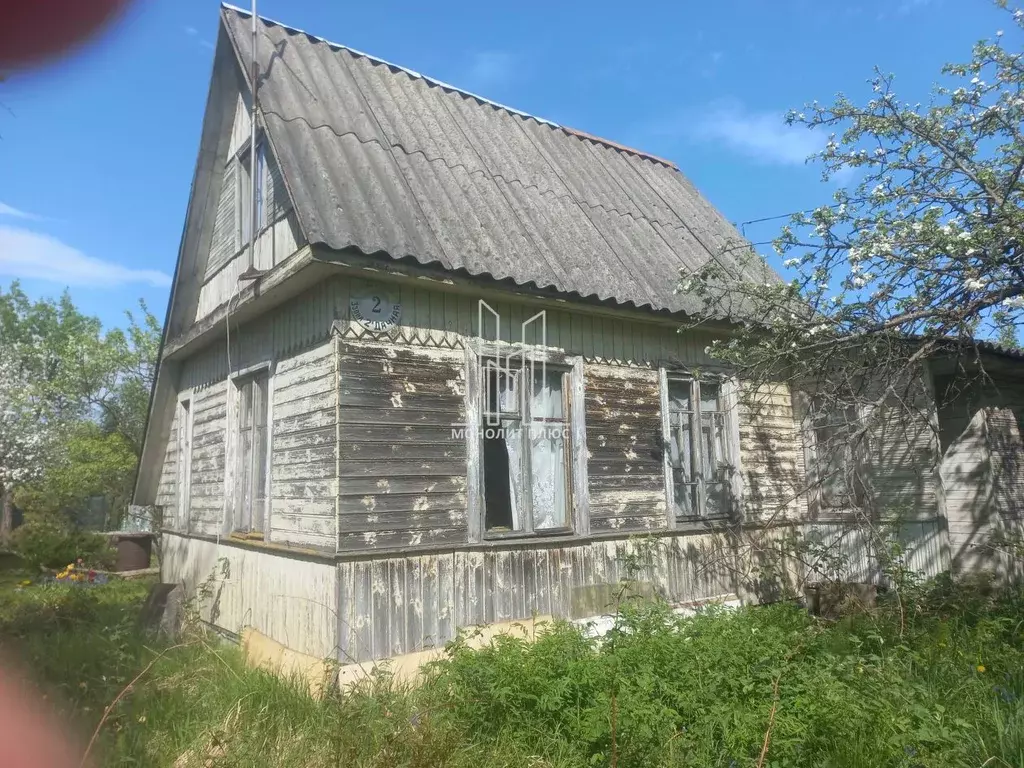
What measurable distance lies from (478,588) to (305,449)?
6.43 feet

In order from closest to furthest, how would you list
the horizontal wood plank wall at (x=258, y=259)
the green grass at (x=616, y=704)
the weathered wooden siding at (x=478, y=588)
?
the green grass at (x=616, y=704)
the weathered wooden siding at (x=478, y=588)
the horizontal wood plank wall at (x=258, y=259)

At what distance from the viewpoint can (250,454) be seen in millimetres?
7906

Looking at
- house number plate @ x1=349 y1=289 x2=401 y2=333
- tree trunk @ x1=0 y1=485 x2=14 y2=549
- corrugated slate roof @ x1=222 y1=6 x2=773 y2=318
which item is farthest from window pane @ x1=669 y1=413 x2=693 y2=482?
tree trunk @ x1=0 y1=485 x2=14 y2=549

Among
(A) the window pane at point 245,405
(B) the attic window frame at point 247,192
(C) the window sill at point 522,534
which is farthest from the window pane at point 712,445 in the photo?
(B) the attic window frame at point 247,192

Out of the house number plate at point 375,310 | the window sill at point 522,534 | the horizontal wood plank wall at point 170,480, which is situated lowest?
the window sill at point 522,534

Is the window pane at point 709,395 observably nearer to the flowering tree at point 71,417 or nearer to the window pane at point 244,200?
the window pane at point 244,200

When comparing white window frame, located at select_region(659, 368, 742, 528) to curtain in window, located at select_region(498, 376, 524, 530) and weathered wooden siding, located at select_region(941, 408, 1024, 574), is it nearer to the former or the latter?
curtain in window, located at select_region(498, 376, 524, 530)

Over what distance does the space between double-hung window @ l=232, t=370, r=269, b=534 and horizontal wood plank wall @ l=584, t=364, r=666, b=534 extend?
3.40 meters

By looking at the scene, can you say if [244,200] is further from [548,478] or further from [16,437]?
[16,437]

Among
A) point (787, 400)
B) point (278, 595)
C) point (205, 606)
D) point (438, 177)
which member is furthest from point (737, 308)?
point (205, 606)

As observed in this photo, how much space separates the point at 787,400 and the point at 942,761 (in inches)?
245

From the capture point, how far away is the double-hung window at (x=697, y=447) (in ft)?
26.7

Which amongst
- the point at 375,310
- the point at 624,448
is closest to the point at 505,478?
the point at 624,448

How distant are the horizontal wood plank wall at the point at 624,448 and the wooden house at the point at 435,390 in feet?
0.09
